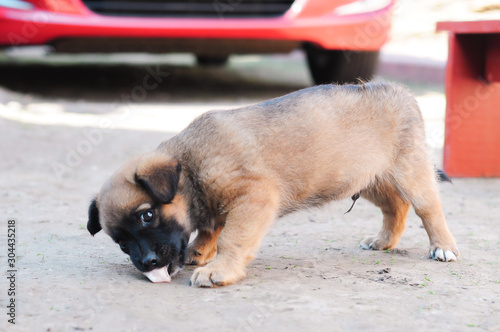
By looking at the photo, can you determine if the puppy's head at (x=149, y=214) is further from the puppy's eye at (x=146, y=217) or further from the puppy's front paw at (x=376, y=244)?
the puppy's front paw at (x=376, y=244)

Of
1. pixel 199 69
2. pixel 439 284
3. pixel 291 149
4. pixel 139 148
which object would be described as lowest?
pixel 199 69

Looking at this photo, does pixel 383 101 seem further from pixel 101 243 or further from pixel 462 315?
pixel 101 243

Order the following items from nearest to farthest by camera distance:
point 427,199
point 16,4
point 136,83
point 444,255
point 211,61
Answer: point 444,255 < point 427,199 < point 16,4 < point 136,83 < point 211,61

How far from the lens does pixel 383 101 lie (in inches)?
150

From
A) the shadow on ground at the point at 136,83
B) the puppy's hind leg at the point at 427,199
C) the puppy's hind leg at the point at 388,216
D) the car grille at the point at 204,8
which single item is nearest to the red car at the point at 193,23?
the car grille at the point at 204,8

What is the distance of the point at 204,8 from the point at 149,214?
17.3ft

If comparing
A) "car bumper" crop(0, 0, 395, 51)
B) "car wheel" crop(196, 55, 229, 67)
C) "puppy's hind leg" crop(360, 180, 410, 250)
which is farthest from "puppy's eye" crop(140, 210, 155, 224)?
"car wheel" crop(196, 55, 229, 67)

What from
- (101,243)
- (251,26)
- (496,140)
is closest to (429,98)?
(251,26)

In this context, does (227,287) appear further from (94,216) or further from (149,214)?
(94,216)

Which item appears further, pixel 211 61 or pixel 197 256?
pixel 211 61

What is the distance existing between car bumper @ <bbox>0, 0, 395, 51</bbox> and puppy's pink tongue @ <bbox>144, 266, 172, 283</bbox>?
16.3ft

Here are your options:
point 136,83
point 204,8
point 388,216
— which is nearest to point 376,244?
point 388,216

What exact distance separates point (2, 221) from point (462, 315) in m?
2.89

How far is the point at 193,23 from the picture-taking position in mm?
7797
